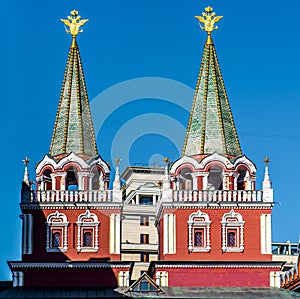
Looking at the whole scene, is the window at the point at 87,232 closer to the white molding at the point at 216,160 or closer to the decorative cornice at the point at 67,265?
the decorative cornice at the point at 67,265

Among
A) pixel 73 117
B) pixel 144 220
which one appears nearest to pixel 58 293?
pixel 73 117

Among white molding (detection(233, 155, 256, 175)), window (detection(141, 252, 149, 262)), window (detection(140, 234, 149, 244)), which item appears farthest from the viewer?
window (detection(140, 234, 149, 244))

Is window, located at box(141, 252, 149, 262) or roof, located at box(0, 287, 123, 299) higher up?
window, located at box(141, 252, 149, 262)

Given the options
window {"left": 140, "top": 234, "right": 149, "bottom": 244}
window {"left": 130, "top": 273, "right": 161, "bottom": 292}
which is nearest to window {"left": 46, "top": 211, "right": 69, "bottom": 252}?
window {"left": 130, "top": 273, "right": 161, "bottom": 292}

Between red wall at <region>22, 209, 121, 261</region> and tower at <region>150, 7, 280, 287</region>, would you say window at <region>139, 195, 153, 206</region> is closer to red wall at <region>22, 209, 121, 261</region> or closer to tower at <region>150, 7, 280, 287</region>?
tower at <region>150, 7, 280, 287</region>

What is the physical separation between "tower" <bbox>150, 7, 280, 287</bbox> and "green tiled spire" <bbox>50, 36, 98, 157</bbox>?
17.5 feet

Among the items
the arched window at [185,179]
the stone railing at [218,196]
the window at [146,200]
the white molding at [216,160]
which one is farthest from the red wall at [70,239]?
the window at [146,200]

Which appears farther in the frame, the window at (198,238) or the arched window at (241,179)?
the arched window at (241,179)

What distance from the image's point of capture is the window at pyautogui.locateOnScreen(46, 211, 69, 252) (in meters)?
71.8

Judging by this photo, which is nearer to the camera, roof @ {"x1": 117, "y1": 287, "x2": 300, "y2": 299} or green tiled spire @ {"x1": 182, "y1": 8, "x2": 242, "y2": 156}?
roof @ {"x1": 117, "y1": 287, "x2": 300, "y2": 299}

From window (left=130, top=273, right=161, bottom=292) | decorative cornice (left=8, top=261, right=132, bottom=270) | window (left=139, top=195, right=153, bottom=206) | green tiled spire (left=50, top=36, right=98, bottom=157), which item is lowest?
window (left=130, top=273, right=161, bottom=292)

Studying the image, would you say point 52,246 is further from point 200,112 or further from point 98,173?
point 200,112

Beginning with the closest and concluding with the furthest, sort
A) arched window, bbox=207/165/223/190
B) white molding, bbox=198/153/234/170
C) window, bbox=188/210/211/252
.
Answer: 1. window, bbox=188/210/211/252
2. white molding, bbox=198/153/234/170
3. arched window, bbox=207/165/223/190

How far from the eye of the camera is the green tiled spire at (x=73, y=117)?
7431cm
